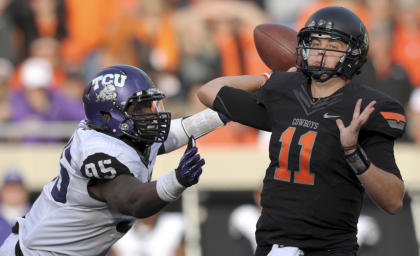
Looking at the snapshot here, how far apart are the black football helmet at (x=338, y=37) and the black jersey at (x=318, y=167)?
85 millimetres

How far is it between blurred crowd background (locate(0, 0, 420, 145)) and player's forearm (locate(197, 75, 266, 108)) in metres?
3.74

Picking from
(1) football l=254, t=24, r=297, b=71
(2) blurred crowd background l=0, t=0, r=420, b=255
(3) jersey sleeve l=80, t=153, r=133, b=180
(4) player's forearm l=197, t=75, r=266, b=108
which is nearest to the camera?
(3) jersey sleeve l=80, t=153, r=133, b=180

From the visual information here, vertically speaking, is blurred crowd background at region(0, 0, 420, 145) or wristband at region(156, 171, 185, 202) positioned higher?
wristband at region(156, 171, 185, 202)

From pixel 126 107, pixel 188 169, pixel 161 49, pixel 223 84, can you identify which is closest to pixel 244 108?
pixel 223 84

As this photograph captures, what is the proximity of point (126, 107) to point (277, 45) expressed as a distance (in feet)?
2.57

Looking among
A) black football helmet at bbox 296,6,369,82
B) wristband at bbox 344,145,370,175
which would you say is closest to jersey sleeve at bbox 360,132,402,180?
wristband at bbox 344,145,370,175

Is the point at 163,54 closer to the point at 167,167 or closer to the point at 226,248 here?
the point at 167,167

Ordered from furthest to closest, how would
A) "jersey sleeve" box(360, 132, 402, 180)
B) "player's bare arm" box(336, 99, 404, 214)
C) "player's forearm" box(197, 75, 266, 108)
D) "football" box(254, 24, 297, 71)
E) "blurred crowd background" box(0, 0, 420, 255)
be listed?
1. "blurred crowd background" box(0, 0, 420, 255)
2. "football" box(254, 24, 297, 71)
3. "player's forearm" box(197, 75, 266, 108)
4. "jersey sleeve" box(360, 132, 402, 180)
5. "player's bare arm" box(336, 99, 404, 214)

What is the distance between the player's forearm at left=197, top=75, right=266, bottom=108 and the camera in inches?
135

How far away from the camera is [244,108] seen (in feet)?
10.9

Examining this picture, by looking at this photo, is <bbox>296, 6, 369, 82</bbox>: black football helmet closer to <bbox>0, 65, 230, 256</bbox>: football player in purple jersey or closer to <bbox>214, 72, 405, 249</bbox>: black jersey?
<bbox>214, 72, 405, 249</bbox>: black jersey

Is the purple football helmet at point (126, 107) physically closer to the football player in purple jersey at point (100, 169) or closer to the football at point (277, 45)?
the football player in purple jersey at point (100, 169)

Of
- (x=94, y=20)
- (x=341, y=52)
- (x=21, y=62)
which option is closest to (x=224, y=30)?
(x=94, y=20)

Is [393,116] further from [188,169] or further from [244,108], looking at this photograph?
[188,169]
